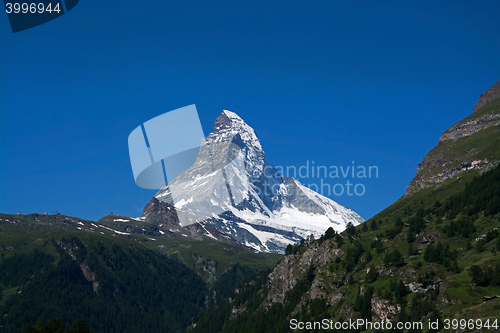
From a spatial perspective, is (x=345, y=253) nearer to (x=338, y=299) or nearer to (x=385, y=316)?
(x=338, y=299)

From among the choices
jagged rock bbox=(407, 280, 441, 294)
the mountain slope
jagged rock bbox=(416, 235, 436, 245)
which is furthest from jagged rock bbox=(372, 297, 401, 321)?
jagged rock bbox=(416, 235, 436, 245)

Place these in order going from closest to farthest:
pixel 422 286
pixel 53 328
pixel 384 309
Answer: pixel 53 328 < pixel 384 309 < pixel 422 286

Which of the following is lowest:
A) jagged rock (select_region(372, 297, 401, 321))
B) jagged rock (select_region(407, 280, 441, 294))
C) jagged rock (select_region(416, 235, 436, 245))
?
jagged rock (select_region(372, 297, 401, 321))

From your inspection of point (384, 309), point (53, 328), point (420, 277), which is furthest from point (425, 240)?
point (53, 328)

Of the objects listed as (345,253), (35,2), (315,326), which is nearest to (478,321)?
(315,326)

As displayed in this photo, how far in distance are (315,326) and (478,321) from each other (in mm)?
73705

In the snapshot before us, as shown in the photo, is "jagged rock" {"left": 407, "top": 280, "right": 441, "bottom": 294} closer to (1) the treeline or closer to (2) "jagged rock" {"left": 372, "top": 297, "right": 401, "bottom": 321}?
(2) "jagged rock" {"left": 372, "top": 297, "right": 401, "bottom": 321}

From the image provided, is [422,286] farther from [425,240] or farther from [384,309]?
[425,240]

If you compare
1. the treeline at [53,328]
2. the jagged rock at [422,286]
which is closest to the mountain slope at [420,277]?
the jagged rock at [422,286]

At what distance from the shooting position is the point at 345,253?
195500mm

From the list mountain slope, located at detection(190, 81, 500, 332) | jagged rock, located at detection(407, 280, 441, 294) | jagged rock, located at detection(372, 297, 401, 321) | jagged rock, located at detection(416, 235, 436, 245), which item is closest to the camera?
mountain slope, located at detection(190, 81, 500, 332)

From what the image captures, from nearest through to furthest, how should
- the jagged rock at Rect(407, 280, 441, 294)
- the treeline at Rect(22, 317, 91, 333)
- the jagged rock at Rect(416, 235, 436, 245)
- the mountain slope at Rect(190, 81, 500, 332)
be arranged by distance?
the treeline at Rect(22, 317, 91, 333)
the mountain slope at Rect(190, 81, 500, 332)
the jagged rock at Rect(407, 280, 441, 294)
the jagged rock at Rect(416, 235, 436, 245)

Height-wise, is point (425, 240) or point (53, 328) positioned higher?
point (425, 240)

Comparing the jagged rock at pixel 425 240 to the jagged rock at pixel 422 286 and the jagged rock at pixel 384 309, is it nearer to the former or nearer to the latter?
the jagged rock at pixel 422 286
